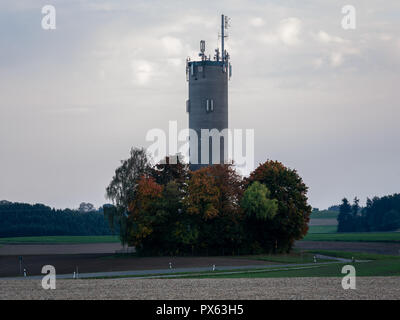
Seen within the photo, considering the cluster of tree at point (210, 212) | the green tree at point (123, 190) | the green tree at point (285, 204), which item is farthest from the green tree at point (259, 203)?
the green tree at point (123, 190)

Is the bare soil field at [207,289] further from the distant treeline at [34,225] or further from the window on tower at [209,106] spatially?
the distant treeline at [34,225]

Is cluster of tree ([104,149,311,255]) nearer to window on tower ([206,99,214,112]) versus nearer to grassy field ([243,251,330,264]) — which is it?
grassy field ([243,251,330,264])

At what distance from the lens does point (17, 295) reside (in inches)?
1732

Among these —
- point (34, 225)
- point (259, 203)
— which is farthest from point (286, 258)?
point (34, 225)

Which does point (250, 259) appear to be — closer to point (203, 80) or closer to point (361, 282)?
point (361, 282)

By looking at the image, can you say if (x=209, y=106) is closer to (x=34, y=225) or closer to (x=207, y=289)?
(x=207, y=289)

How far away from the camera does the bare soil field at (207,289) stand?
4162 centimetres

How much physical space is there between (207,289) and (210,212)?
41992mm

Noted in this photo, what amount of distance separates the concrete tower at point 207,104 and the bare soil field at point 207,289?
58.0 metres

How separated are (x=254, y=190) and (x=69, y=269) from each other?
2908cm

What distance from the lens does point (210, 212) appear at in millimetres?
87750

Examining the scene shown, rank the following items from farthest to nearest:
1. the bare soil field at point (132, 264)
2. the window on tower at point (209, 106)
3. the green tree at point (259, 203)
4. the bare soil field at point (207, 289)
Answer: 1. the window on tower at point (209, 106)
2. the green tree at point (259, 203)
3. the bare soil field at point (132, 264)
4. the bare soil field at point (207, 289)
